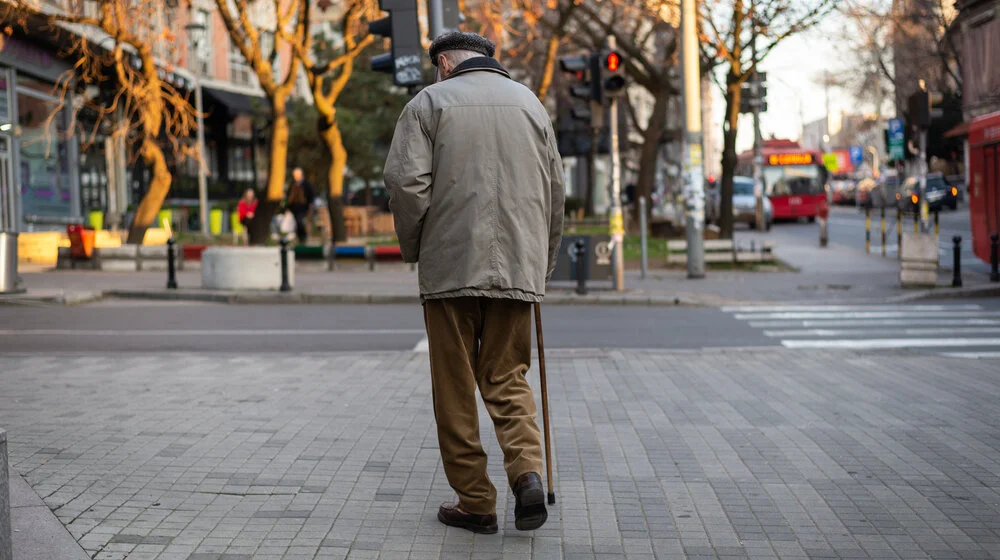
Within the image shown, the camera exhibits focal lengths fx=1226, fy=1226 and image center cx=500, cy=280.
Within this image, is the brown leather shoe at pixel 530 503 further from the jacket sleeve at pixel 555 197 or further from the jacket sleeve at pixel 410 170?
the jacket sleeve at pixel 410 170

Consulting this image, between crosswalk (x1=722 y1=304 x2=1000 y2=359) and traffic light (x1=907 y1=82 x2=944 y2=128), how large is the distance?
4.81m

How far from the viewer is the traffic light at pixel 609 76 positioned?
17.8m

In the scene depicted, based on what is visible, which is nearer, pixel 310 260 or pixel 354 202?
pixel 310 260

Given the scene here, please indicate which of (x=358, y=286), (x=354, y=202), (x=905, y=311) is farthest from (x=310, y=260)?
(x=354, y=202)

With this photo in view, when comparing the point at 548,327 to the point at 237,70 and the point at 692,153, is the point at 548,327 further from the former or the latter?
the point at 237,70

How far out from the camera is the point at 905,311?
1523 centimetres

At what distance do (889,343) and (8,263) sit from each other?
37.3 ft

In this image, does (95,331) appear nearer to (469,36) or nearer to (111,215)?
(469,36)

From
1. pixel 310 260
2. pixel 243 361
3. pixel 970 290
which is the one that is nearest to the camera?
pixel 243 361

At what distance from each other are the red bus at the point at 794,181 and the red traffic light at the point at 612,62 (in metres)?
30.9

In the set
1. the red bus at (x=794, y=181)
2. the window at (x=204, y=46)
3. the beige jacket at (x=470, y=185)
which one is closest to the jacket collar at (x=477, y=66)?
the beige jacket at (x=470, y=185)

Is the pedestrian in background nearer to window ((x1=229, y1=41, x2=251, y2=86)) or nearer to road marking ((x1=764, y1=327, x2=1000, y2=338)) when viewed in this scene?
road marking ((x1=764, y1=327, x2=1000, y2=338))

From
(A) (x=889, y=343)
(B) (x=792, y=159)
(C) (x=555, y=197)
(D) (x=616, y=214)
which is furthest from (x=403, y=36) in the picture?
(B) (x=792, y=159)

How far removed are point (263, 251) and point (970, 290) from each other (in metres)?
10.1
